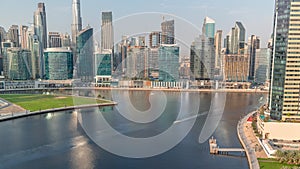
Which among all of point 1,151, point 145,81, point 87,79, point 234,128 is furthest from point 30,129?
point 87,79

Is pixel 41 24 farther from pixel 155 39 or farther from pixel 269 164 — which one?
pixel 269 164

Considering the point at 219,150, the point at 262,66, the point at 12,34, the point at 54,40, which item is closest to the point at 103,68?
the point at 54,40

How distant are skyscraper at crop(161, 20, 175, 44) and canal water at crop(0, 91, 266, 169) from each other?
23.8 meters

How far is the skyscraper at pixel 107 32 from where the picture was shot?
4094 centimetres

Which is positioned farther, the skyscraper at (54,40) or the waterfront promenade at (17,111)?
the skyscraper at (54,40)

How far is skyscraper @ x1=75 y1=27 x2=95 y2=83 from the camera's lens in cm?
3272

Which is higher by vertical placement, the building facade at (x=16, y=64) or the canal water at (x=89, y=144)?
the building facade at (x=16, y=64)

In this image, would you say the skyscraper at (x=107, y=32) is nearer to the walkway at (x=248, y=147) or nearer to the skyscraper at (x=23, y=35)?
the skyscraper at (x=23, y=35)

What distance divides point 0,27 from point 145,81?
2670 cm

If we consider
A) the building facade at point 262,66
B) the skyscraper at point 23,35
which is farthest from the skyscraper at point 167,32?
the skyscraper at point 23,35

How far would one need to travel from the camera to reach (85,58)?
113 ft

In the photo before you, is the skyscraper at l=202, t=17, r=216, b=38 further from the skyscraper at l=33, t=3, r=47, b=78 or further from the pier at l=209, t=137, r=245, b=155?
the pier at l=209, t=137, r=245, b=155

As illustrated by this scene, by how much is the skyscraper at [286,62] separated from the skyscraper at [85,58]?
25.2 metres

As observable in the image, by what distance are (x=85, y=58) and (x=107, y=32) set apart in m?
9.37
